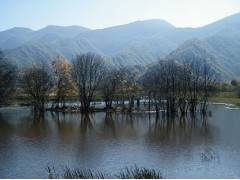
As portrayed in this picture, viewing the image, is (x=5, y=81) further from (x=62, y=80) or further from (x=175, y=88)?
(x=175, y=88)

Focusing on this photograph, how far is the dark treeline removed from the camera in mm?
81125

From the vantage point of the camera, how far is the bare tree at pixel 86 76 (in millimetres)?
88750

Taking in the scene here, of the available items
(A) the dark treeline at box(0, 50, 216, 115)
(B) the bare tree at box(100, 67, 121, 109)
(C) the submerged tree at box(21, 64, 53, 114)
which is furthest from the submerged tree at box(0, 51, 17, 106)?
(B) the bare tree at box(100, 67, 121, 109)

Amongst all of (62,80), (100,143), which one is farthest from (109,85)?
(100,143)

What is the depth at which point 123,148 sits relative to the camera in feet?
130

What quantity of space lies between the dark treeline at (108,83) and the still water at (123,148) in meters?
18.5

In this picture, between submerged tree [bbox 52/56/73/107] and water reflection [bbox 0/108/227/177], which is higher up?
submerged tree [bbox 52/56/73/107]

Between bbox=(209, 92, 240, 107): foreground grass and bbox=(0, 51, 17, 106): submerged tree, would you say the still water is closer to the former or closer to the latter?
bbox=(0, 51, 17, 106): submerged tree

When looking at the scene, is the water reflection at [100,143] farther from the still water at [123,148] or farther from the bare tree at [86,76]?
the bare tree at [86,76]

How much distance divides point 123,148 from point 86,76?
52.2 m

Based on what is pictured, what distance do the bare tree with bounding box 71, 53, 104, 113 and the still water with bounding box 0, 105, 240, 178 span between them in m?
26.6

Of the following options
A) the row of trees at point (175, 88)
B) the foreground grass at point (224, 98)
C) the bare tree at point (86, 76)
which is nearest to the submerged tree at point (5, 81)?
the bare tree at point (86, 76)

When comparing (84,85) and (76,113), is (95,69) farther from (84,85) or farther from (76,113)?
(76,113)

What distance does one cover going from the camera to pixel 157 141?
147 feet
